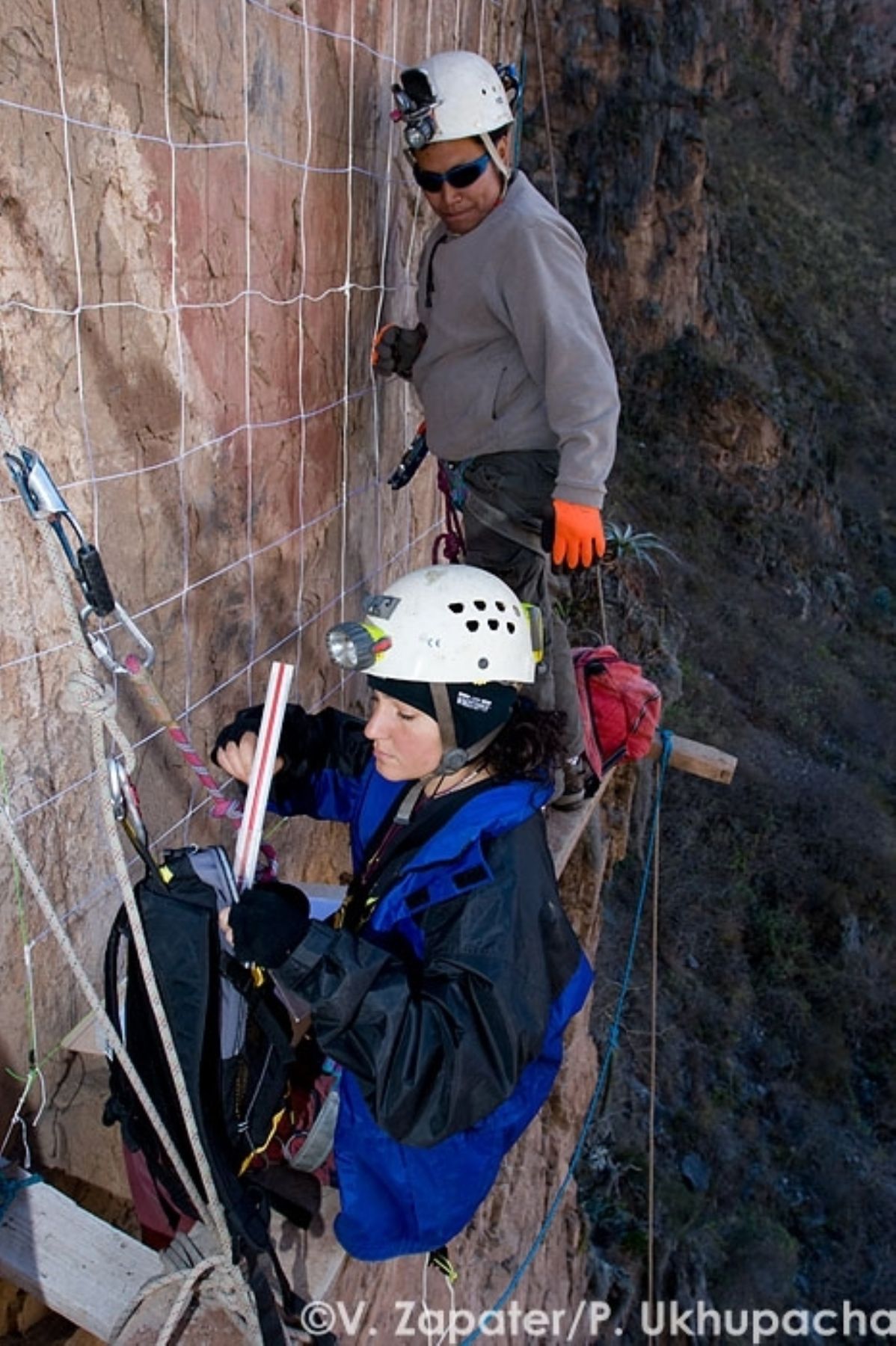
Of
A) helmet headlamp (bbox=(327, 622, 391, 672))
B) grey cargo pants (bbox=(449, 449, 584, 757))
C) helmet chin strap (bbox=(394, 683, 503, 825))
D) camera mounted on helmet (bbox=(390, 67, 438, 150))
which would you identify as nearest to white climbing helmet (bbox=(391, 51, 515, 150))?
camera mounted on helmet (bbox=(390, 67, 438, 150))

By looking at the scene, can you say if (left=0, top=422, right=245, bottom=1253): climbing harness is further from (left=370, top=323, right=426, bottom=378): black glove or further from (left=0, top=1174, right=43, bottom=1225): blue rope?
(left=370, top=323, right=426, bottom=378): black glove

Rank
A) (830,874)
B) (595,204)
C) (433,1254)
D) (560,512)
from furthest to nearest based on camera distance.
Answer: (595,204) → (830,874) → (560,512) → (433,1254)

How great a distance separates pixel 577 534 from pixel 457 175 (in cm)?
94

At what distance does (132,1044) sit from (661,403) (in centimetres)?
2468

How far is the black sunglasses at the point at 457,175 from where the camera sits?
107 inches

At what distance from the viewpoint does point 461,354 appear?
2.95m

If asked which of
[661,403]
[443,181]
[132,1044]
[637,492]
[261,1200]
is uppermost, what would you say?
[443,181]

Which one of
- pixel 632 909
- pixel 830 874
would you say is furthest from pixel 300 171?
pixel 830 874

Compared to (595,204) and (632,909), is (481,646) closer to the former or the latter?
(632,909)

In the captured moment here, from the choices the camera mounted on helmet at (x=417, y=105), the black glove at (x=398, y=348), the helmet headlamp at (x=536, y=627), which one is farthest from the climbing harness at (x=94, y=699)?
the black glove at (x=398, y=348)

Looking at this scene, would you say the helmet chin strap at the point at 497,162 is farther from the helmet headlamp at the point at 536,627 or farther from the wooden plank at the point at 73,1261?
the wooden plank at the point at 73,1261

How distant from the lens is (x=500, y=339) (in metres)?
2.87

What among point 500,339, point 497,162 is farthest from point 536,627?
point 497,162

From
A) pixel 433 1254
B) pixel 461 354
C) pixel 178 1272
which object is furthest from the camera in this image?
pixel 461 354
